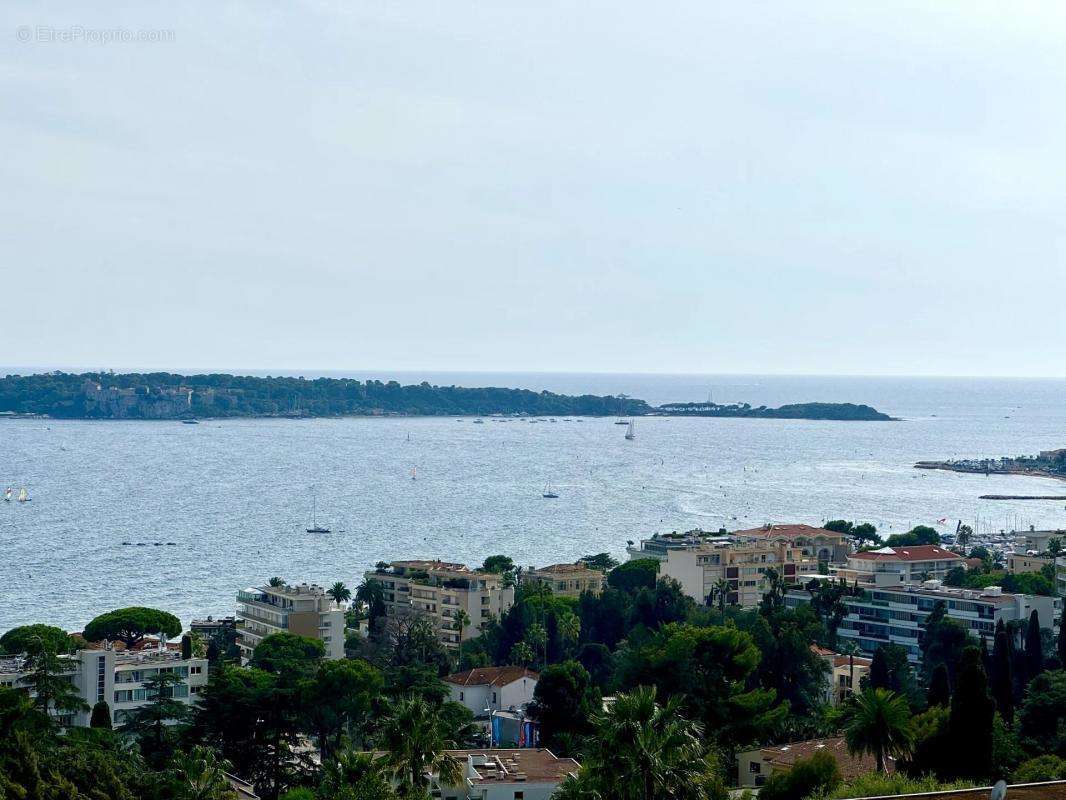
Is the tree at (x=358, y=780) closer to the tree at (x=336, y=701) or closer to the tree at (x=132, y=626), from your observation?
the tree at (x=336, y=701)

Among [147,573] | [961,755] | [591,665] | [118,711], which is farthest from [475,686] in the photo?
[147,573]

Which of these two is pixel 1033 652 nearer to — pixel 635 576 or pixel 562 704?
pixel 562 704

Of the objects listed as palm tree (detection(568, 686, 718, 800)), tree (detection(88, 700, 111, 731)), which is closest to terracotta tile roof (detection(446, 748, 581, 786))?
palm tree (detection(568, 686, 718, 800))

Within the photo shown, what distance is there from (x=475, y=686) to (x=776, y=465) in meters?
120

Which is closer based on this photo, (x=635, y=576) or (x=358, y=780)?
(x=358, y=780)

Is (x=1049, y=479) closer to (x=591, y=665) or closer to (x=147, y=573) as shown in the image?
(x=147, y=573)

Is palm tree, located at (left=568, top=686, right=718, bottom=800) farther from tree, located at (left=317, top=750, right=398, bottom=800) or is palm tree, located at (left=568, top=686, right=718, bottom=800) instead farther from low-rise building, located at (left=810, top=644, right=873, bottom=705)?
low-rise building, located at (left=810, top=644, right=873, bottom=705)

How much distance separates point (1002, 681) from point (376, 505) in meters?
84.2

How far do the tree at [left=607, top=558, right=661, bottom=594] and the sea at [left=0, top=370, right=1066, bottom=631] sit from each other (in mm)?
17294

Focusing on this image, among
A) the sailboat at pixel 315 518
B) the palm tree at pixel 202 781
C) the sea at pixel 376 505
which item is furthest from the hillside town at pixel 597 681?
the sailboat at pixel 315 518

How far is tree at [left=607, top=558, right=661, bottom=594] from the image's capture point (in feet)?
203

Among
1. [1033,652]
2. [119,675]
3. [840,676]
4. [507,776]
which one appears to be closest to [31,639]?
[119,675]

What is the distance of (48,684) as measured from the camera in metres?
36.1

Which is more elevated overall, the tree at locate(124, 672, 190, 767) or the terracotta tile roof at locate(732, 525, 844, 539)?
the terracotta tile roof at locate(732, 525, 844, 539)
